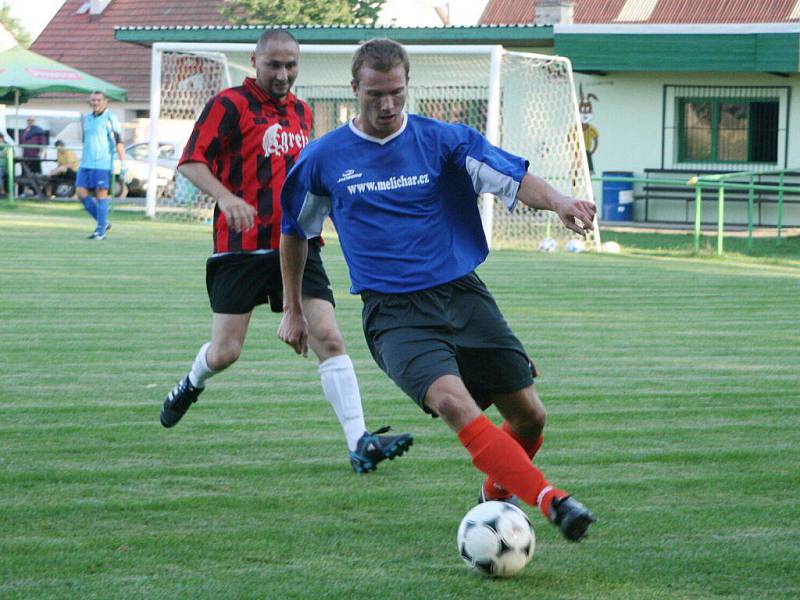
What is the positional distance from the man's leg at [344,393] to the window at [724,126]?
22.7 metres

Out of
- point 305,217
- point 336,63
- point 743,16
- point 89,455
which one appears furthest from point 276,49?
point 743,16

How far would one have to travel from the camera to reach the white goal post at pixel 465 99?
21047 mm

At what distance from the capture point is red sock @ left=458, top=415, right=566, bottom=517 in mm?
Answer: 4426

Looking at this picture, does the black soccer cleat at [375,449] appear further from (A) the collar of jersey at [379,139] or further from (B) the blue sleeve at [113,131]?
(B) the blue sleeve at [113,131]

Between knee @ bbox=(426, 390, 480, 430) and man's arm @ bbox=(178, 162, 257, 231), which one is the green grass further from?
knee @ bbox=(426, 390, 480, 430)

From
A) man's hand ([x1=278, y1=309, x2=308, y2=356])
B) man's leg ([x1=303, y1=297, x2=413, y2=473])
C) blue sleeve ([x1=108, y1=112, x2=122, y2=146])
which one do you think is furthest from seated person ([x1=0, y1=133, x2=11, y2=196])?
man's hand ([x1=278, y1=309, x2=308, y2=356])

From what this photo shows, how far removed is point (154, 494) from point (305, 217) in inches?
53.8

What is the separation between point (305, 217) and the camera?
522cm

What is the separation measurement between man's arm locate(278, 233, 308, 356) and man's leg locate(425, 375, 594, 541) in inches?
40.5

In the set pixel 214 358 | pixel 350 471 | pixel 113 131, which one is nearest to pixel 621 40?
pixel 113 131

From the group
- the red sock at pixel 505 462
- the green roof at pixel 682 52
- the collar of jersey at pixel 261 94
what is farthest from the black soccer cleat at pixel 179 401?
the green roof at pixel 682 52

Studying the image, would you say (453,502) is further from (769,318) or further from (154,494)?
(769,318)

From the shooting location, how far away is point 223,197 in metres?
5.86

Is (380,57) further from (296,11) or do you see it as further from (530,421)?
(296,11)
